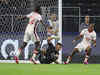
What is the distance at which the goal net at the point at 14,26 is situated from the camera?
12.8 metres

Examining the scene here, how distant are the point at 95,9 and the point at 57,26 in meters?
8.82

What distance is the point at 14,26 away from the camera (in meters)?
13.0

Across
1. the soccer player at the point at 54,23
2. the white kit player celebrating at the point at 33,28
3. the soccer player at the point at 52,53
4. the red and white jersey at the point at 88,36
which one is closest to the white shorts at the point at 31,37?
the white kit player celebrating at the point at 33,28

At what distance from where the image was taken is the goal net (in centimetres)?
1282

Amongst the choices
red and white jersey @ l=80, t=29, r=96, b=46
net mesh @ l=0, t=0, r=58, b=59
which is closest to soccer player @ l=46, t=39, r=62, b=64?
net mesh @ l=0, t=0, r=58, b=59

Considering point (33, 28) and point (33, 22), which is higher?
point (33, 22)

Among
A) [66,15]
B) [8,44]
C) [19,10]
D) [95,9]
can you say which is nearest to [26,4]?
[19,10]

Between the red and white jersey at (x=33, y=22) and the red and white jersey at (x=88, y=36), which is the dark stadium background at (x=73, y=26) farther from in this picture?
the red and white jersey at (x=33, y=22)

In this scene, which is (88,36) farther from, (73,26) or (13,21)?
(73,26)

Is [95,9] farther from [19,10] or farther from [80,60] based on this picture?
[19,10]

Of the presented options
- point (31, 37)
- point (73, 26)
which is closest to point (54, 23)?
point (31, 37)

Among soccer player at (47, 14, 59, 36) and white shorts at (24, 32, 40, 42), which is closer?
white shorts at (24, 32, 40, 42)

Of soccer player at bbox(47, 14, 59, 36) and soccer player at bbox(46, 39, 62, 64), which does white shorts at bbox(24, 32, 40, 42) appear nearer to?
soccer player at bbox(46, 39, 62, 64)

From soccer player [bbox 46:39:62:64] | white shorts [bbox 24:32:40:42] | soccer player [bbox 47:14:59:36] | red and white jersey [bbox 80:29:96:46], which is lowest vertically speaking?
soccer player [bbox 46:39:62:64]
